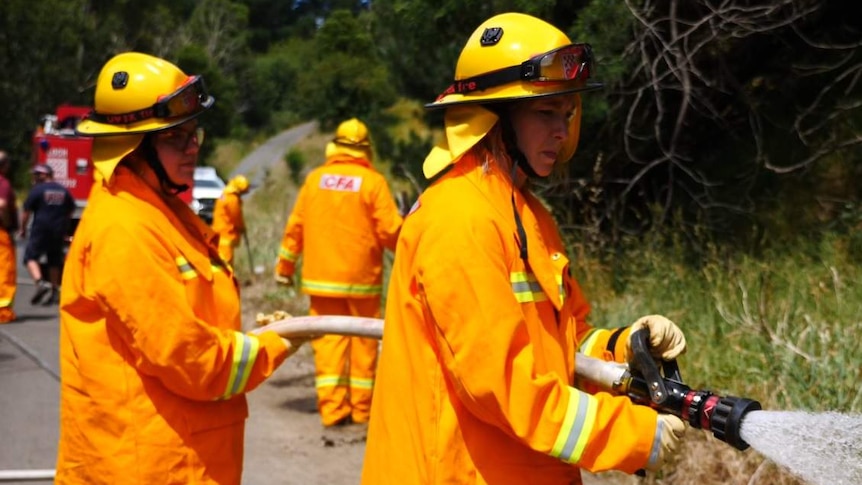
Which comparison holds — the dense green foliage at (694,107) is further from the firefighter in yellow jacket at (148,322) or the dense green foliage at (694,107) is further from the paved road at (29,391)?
the firefighter in yellow jacket at (148,322)

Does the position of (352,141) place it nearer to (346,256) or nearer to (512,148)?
(346,256)

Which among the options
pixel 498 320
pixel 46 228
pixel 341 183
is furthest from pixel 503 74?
pixel 46 228

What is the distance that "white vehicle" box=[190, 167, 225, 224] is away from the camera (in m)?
18.9

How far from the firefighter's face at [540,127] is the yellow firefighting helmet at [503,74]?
0.06 metres

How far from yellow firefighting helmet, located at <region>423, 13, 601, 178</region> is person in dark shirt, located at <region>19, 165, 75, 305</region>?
34.4 feet

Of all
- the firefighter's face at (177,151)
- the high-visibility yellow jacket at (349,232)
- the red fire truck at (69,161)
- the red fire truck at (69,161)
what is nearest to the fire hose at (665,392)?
the firefighter's face at (177,151)

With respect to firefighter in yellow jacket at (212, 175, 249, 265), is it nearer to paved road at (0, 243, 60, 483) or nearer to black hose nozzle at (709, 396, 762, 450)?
paved road at (0, 243, 60, 483)

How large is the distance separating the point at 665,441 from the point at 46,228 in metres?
11.0

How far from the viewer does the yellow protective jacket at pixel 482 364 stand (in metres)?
2.08

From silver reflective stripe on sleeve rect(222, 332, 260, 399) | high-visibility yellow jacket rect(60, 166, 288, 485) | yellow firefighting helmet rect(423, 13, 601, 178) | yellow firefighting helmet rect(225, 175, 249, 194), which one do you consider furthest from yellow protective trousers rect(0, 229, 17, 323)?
yellow firefighting helmet rect(423, 13, 601, 178)

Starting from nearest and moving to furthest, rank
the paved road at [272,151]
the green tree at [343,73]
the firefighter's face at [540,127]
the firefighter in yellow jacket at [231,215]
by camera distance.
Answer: the firefighter's face at [540,127]
the firefighter in yellow jacket at [231,215]
the green tree at [343,73]
the paved road at [272,151]

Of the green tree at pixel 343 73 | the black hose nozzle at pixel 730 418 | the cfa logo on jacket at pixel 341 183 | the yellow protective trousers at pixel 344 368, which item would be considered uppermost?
the green tree at pixel 343 73

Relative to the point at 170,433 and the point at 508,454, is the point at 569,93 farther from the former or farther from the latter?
the point at 170,433

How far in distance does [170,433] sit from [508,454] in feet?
3.40
